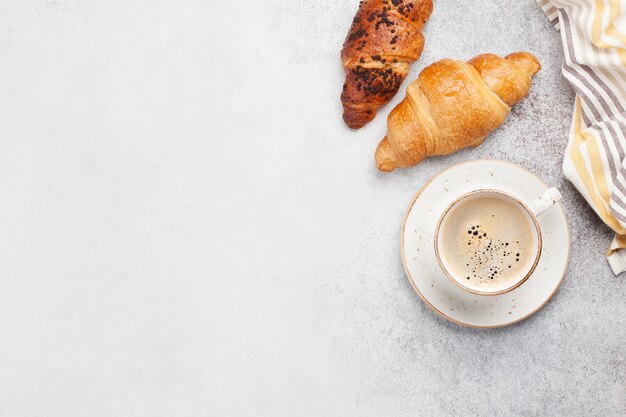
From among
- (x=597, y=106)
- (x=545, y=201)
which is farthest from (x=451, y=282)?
(x=597, y=106)

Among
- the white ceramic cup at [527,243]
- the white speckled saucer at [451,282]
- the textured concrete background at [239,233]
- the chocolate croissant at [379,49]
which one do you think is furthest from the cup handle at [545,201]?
the chocolate croissant at [379,49]

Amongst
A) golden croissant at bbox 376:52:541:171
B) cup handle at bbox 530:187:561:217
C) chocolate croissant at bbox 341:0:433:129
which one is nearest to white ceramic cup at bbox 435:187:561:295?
cup handle at bbox 530:187:561:217

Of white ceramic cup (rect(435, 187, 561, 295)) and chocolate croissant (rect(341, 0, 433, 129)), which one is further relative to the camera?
chocolate croissant (rect(341, 0, 433, 129))

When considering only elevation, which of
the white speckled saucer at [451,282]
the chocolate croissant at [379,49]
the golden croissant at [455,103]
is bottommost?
the white speckled saucer at [451,282]

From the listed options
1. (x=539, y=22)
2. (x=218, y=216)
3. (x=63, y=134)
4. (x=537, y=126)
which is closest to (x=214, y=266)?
(x=218, y=216)

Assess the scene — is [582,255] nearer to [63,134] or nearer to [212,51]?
[212,51]

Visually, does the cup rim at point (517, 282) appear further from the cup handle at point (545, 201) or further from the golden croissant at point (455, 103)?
the golden croissant at point (455, 103)

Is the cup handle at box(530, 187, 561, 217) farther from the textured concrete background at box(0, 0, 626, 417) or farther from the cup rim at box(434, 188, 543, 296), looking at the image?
the textured concrete background at box(0, 0, 626, 417)

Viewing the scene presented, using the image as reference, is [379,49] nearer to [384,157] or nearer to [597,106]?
[384,157]
